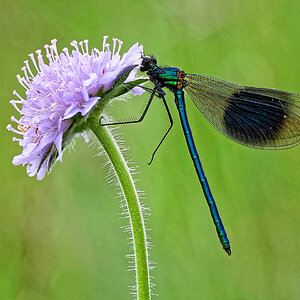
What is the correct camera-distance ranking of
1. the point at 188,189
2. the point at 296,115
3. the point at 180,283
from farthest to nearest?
1. the point at 188,189
2. the point at 180,283
3. the point at 296,115

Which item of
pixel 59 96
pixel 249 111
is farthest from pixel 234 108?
pixel 59 96

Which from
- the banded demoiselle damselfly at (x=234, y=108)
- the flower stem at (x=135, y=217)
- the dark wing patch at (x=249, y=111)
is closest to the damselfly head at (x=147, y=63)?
the banded demoiselle damselfly at (x=234, y=108)

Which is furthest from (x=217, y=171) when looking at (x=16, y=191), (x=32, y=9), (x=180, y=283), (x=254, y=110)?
(x=32, y=9)

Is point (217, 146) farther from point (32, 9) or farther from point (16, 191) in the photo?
point (32, 9)

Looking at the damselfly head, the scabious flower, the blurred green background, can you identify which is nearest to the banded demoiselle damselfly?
the damselfly head

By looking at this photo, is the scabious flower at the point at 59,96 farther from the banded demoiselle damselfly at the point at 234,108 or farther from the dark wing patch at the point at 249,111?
the dark wing patch at the point at 249,111
